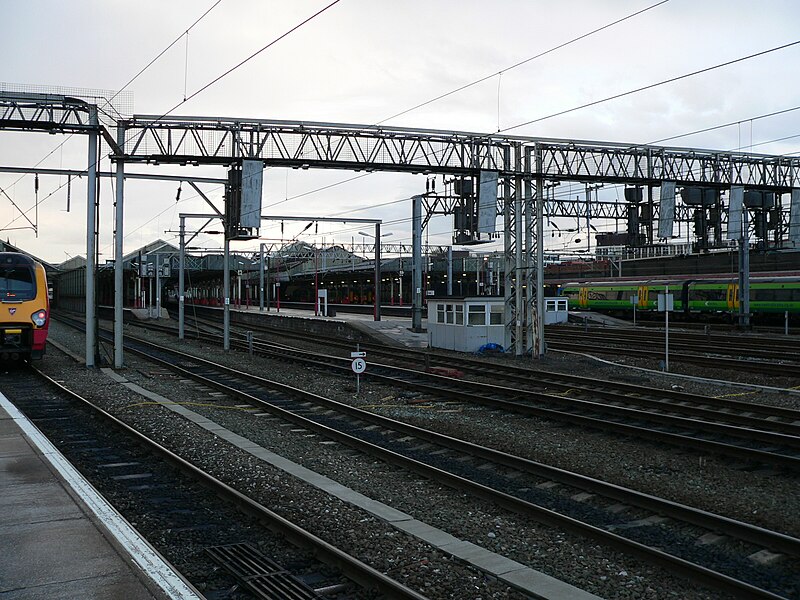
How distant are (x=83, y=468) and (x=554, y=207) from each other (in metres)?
32.8

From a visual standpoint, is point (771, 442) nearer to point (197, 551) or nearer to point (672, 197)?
point (197, 551)

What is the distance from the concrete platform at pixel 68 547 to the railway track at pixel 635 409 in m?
8.34

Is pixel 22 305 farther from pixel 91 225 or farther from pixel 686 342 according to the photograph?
pixel 686 342

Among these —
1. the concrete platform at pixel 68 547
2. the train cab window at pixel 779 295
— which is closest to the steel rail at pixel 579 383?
the concrete platform at pixel 68 547

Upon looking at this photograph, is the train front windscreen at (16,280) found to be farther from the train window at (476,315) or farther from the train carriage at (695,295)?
the train carriage at (695,295)

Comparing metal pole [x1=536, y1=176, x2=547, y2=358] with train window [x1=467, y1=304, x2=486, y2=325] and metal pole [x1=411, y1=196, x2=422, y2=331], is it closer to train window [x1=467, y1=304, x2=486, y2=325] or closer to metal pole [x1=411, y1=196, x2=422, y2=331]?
train window [x1=467, y1=304, x2=486, y2=325]

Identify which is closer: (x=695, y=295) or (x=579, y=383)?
(x=579, y=383)

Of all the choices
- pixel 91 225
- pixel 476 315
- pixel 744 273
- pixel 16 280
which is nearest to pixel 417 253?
pixel 476 315

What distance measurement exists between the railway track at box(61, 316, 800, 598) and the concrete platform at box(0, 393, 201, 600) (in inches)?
156

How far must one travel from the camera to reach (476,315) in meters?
27.6

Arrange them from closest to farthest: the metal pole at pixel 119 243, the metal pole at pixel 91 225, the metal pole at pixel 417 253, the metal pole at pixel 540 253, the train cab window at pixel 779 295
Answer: the metal pole at pixel 91 225, the metal pole at pixel 119 243, the metal pole at pixel 540 253, the metal pole at pixel 417 253, the train cab window at pixel 779 295

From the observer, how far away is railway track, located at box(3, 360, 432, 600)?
5.87 m

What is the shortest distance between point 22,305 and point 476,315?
15525 millimetres

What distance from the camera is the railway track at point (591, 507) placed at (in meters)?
6.32
